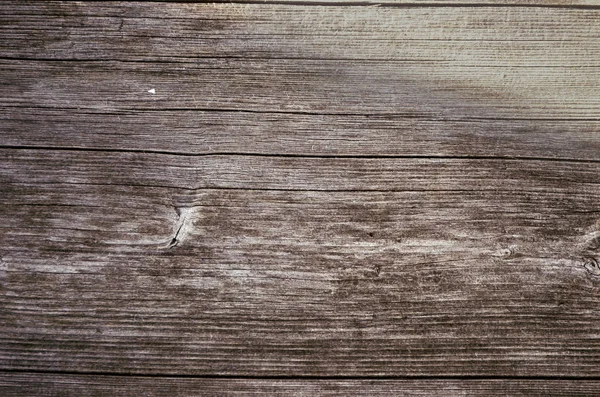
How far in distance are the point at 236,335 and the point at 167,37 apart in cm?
100

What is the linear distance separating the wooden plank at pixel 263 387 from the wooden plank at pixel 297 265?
0.03 meters

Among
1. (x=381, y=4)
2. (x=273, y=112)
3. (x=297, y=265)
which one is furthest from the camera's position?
(x=381, y=4)

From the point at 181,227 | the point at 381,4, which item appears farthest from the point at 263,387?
the point at 381,4

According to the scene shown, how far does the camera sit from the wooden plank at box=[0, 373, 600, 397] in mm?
1669

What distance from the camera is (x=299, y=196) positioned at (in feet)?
6.17

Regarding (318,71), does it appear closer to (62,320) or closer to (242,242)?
(242,242)

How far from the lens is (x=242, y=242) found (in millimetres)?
1823

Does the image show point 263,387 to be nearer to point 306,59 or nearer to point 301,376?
point 301,376

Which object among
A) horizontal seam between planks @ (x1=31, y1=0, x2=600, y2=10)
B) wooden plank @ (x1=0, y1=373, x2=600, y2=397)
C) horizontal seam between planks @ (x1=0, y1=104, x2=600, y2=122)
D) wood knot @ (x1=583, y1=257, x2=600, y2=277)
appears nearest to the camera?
wooden plank @ (x1=0, y1=373, x2=600, y2=397)

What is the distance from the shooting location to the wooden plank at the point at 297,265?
1.71 metres

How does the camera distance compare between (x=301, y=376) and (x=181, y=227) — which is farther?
(x=181, y=227)

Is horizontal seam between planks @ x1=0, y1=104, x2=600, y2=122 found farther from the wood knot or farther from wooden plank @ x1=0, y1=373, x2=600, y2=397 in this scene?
wooden plank @ x1=0, y1=373, x2=600, y2=397

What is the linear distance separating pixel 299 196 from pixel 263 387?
542 mm

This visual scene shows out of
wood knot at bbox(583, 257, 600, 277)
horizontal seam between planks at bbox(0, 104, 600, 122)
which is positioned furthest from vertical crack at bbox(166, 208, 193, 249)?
wood knot at bbox(583, 257, 600, 277)
